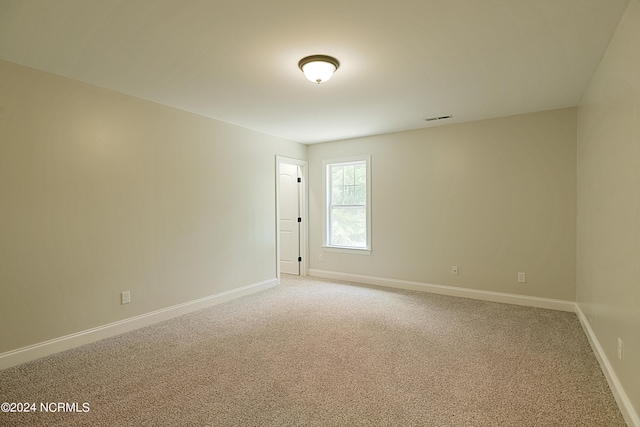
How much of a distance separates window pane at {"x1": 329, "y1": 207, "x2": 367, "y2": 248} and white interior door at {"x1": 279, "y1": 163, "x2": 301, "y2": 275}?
705 mm

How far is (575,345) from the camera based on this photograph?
297 centimetres

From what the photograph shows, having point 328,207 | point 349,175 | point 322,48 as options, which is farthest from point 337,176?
point 322,48

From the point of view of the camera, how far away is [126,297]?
3.44 meters

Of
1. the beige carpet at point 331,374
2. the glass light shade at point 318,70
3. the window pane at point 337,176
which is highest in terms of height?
the glass light shade at point 318,70

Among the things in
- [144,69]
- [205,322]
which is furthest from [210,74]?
[205,322]

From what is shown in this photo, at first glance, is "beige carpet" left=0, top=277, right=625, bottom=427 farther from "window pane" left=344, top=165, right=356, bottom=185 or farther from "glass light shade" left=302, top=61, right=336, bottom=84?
"window pane" left=344, top=165, right=356, bottom=185

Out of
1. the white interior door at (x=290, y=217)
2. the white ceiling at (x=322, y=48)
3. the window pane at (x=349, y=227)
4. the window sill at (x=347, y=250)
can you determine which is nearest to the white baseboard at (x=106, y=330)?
the white interior door at (x=290, y=217)

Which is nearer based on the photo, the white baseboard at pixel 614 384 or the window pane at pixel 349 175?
the white baseboard at pixel 614 384

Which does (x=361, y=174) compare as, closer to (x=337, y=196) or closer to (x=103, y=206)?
(x=337, y=196)

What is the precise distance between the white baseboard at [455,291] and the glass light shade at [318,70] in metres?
3.57

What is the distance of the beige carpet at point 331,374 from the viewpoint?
6.56 ft

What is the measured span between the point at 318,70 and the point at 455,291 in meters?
3.69

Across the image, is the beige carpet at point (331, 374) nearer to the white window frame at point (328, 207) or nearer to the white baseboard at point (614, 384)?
the white baseboard at point (614, 384)

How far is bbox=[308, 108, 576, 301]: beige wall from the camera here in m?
4.02
